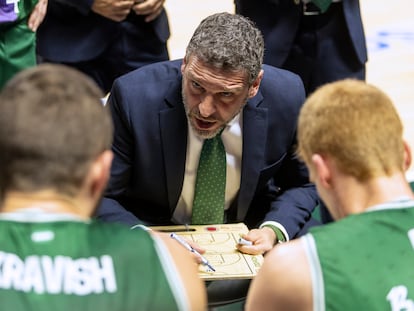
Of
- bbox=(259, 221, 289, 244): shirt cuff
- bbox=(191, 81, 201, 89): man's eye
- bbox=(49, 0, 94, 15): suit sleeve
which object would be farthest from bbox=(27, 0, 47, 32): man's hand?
bbox=(259, 221, 289, 244): shirt cuff

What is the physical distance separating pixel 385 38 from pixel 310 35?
235 cm

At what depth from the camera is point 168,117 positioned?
263 centimetres

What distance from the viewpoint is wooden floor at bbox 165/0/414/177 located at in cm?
489

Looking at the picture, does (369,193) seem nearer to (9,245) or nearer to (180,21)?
(9,245)

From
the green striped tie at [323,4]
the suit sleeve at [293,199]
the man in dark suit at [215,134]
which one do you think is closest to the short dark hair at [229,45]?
the man in dark suit at [215,134]

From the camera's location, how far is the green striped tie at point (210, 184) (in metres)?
2.69

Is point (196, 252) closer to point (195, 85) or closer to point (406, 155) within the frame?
point (195, 85)

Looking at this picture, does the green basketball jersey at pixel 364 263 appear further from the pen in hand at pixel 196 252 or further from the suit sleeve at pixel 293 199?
the suit sleeve at pixel 293 199

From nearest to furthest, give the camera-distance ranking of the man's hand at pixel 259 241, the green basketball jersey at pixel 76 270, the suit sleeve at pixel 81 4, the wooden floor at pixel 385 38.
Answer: the green basketball jersey at pixel 76 270
the man's hand at pixel 259 241
the suit sleeve at pixel 81 4
the wooden floor at pixel 385 38

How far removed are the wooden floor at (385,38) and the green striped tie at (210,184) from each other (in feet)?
6.09

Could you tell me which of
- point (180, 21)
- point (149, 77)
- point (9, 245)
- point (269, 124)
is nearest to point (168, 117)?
point (149, 77)

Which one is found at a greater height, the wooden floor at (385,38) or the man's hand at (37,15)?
the man's hand at (37,15)

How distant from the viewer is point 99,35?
3.42 m

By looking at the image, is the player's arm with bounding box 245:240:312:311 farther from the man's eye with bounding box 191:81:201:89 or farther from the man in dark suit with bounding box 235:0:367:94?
the man in dark suit with bounding box 235:0:367:94
